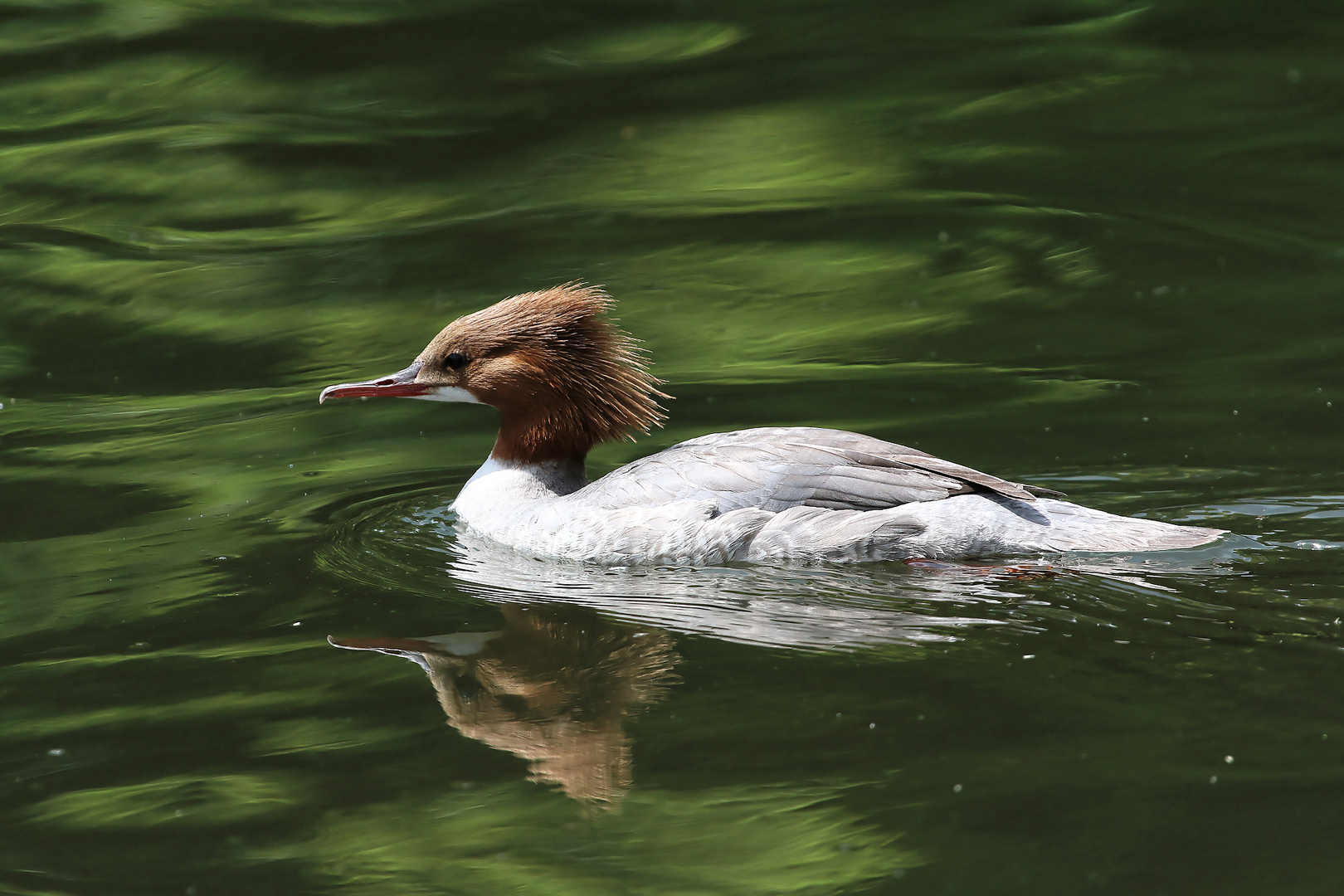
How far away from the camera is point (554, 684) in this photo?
499cm

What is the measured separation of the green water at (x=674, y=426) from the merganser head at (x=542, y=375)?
0.71 meters

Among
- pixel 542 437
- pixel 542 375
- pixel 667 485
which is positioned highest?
pixel 542 375

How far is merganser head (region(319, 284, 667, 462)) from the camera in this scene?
683 centimetres

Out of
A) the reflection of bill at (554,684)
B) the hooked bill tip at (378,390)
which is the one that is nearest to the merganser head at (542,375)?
the hooked bill tip at (378,390)

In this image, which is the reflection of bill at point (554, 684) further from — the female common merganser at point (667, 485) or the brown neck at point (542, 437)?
the brown neck at point (542, 437)

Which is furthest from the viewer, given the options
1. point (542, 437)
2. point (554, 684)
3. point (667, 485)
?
point (542, 437)

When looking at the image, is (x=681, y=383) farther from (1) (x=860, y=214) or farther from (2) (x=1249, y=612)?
(2) (x=1249, y=612)

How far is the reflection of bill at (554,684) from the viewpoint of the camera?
4.45 meters

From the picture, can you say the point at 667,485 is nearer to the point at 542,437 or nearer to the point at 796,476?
the point at 796,476

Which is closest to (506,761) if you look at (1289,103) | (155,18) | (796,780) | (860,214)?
(796,780)

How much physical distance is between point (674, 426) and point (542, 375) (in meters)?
1.64

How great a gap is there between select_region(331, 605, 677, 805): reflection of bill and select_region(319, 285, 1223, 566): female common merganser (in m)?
0.77

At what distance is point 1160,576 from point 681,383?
4125 mm

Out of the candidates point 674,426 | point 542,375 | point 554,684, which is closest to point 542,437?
point 542,375
